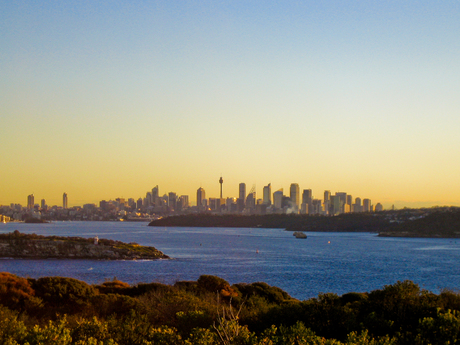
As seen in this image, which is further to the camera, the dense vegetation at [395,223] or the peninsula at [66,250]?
the dense vegetation at [395,223]

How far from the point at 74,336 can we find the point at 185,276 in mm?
38768

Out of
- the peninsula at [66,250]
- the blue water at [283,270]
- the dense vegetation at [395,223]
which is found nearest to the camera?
the blue water at [283,270]

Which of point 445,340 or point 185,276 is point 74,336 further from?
point 185,276

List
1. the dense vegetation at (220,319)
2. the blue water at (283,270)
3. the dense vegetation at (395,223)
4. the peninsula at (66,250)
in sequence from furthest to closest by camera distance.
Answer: the dense vegetation at (395,223) < the peninsula at (66,250) < the blue water at (283,270) < the dense vegetation at (220,319)

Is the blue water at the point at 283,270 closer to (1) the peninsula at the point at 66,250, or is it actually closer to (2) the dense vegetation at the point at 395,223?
(1) the peninsula at the point at 66,250

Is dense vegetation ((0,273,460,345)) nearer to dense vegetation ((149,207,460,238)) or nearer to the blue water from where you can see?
the blue water

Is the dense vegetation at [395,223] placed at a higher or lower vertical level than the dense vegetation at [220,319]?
lower

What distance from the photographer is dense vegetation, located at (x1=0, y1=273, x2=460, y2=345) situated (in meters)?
7.53

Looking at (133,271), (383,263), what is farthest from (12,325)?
(383,263)

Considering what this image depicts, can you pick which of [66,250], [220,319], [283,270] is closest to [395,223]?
[283,270]

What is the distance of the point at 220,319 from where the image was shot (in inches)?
341

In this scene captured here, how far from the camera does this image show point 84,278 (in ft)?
143

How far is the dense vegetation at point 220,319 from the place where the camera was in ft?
24.7

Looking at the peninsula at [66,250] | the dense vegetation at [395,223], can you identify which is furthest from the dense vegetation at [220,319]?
the dense vegetation at [395,223]
